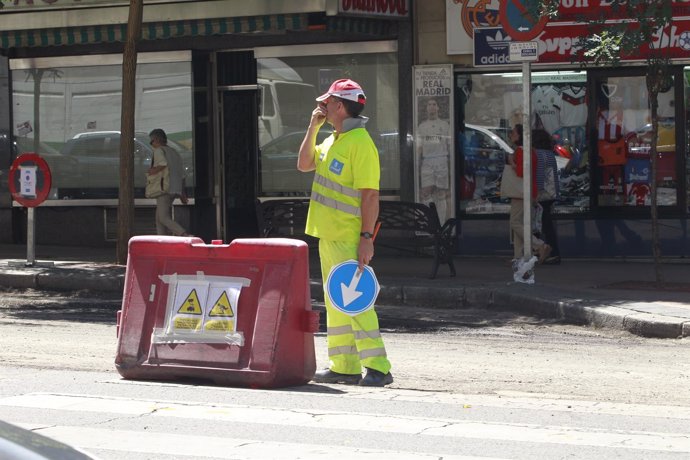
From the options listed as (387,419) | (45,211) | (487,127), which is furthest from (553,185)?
(387,419)

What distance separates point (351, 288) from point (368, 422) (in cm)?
129

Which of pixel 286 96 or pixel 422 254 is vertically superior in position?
pixel 286 96

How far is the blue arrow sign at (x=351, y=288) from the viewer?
26.0 ft

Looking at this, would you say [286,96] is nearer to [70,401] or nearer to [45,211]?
[45,211]

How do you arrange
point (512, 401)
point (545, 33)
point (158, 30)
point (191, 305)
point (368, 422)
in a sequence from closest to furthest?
point (368, 422) < point (512, 401) < point (191, 305) < point (545, 33) < point (158, 30)

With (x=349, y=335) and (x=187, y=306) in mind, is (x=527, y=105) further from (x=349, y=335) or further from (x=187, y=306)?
(x=187, y=306)

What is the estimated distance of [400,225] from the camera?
15.1 metres

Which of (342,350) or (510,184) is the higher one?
(510,184)

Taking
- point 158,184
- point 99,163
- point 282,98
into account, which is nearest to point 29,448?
point 158,184

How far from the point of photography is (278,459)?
6008 millimetres

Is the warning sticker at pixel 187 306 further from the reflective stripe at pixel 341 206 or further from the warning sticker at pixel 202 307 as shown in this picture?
the reflective stripe at pixel 341 206

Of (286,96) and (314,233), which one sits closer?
(314,233)

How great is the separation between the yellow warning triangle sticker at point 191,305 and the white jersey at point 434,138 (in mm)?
9321

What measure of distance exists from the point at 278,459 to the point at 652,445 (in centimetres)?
191
